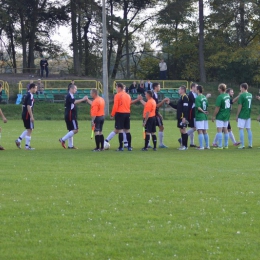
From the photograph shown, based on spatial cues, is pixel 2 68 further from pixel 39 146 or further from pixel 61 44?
pixel 39 146

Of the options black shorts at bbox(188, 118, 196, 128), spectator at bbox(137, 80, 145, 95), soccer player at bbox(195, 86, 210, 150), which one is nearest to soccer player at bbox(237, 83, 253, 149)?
soccer player at bbox(195, 86, 210, 150)

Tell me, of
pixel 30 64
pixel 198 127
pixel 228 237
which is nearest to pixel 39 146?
pixel 198 127

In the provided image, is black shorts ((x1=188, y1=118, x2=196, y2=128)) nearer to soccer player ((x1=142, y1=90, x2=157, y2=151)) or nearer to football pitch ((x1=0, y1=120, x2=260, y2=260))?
soccer player ((x1=142, y1=90, x2=157, y2=151))

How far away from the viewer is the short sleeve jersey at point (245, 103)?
19859mm

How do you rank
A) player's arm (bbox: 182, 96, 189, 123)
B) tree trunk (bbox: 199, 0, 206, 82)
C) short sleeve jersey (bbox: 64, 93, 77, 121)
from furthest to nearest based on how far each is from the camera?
tree trunk (bbox: 199, 0, 206, 82) → short sleeve jersey (bbox: 64, 93, 77, 121) → player's arm (bbox: 182, 96, 189, 123)

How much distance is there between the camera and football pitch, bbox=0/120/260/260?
714 centimetres

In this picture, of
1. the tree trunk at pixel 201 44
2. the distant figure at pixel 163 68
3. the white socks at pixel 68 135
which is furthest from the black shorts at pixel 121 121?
the tree trunk at pixel 201 44

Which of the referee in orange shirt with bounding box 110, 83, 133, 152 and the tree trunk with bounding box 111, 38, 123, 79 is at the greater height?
the tree trunk with bounding box 111, 38, 123, 79

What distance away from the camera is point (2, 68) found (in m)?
62.6

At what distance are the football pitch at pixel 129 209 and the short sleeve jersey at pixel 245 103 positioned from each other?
4.06m

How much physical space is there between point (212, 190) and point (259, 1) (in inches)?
2014

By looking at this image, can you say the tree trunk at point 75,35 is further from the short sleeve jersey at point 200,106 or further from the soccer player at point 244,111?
the short sleeve jersey at point 200,106

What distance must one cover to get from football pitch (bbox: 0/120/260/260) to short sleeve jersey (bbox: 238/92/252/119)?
4056mm

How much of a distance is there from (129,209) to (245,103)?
454 inches
